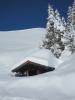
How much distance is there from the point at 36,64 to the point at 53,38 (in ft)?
57.4

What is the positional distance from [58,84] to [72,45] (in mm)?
31906

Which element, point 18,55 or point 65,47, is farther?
point 18,55

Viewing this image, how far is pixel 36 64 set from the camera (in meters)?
32.0

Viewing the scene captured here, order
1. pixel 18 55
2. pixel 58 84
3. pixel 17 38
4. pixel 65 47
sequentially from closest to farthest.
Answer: pixel 58 84, pixel 65 47, pixel 18 55, pixel 17 38

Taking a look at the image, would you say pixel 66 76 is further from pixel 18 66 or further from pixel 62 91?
pixel 18 66

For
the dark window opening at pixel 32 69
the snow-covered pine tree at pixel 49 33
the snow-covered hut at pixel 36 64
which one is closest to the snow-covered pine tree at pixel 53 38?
the snow-covered pine tree at pixel 49 33

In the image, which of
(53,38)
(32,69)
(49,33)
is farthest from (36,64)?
(49,33)

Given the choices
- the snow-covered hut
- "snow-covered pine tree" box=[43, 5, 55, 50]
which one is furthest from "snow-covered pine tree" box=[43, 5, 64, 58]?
the snow-covered hut

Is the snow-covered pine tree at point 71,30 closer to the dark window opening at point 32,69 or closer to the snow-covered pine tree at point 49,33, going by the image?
the snow-covered pine tree at point 49,33

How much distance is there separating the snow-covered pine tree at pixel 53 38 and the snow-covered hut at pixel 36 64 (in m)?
14.3

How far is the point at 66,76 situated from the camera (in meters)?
17.1

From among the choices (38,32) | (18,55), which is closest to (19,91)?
(18,55)

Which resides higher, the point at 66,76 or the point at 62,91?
the point at 66,76

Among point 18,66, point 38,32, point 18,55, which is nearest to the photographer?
point 18,66
